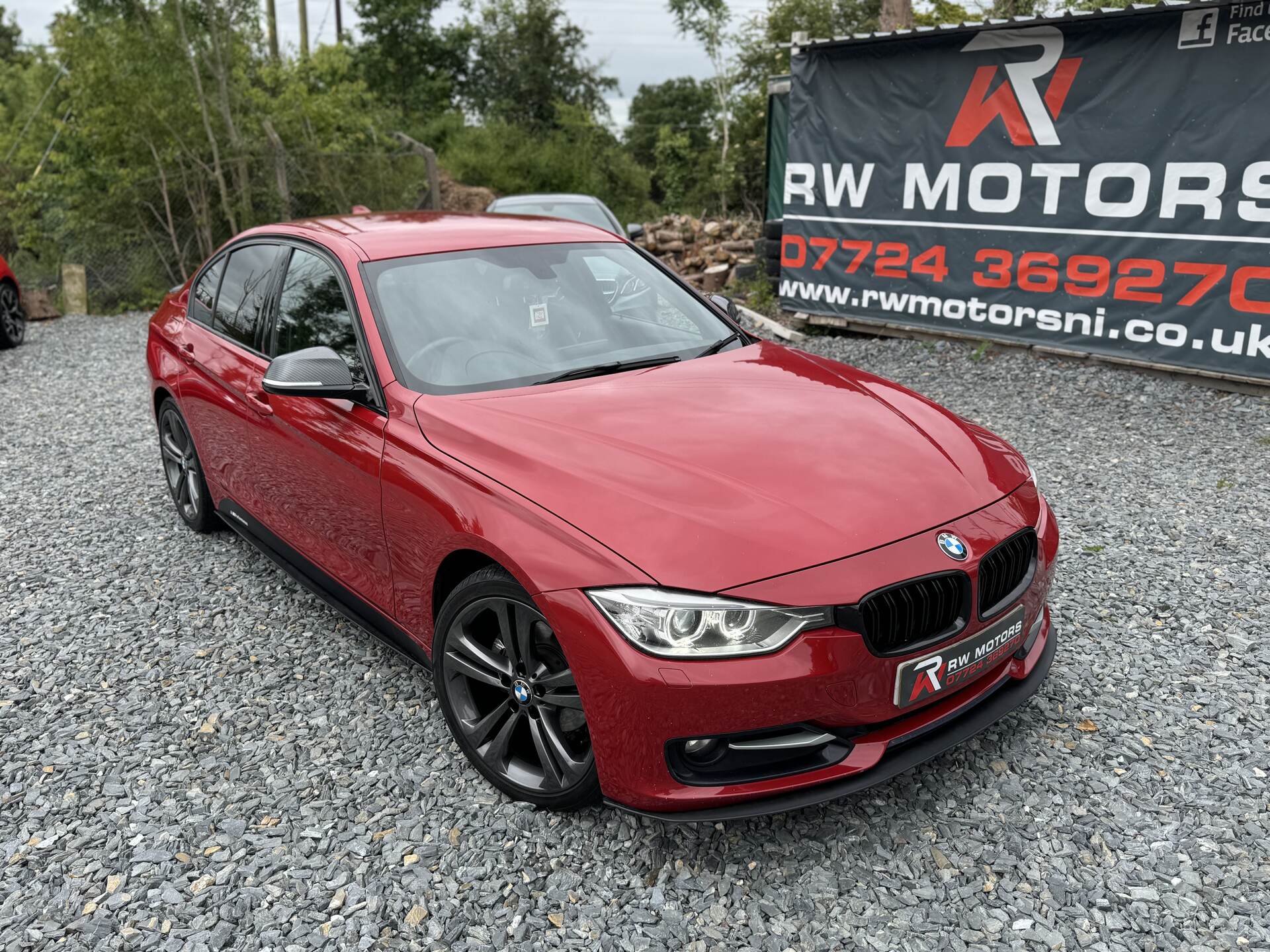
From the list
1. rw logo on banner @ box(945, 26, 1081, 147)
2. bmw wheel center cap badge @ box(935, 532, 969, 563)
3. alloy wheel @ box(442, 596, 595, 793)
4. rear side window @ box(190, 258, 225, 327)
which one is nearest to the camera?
bmw wheel center cap badge @ box(935, 532, 969, 563)

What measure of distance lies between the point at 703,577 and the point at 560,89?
3796 centimetres

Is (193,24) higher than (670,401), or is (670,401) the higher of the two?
(193,24)

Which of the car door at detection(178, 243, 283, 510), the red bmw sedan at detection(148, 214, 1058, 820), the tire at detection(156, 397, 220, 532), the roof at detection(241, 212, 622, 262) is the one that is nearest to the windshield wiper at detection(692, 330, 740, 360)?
the red bmw sedan at detection(148, 214, 1058, 820)

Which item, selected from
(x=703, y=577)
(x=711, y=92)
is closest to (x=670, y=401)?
(x=703, y=577)

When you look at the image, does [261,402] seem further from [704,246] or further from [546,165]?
[546,165]

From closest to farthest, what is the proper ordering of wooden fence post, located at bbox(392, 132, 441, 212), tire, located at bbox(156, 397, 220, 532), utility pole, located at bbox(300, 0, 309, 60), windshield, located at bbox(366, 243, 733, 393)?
1. windshield, located at bbox(366, 243, 733, 393)
2. tire, located at bbox(156, 397, 220, 532)
3. wooden fence post, located at bbox(392, 132, 441, 212)
4. utility pole, located at bbox(300, 0, 309, 60)

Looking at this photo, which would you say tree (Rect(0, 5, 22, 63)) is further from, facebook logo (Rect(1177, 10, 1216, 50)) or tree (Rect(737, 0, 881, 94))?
facebook logo (Rect(1177, 10, 1216, 50))

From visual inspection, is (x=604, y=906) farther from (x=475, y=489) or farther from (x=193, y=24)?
(x=193, y=24)

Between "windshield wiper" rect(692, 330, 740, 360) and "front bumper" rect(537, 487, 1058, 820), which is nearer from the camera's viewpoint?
"front bumper" rect(537, 487, 1058, 820)

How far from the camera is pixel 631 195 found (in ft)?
99.5

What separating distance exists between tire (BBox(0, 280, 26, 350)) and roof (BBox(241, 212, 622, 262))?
351 inches

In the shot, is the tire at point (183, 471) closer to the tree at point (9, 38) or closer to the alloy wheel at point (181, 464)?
the alloy wheel at point (181, 464)

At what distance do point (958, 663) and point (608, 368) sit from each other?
5.26 feet

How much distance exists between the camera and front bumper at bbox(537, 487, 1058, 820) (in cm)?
243
